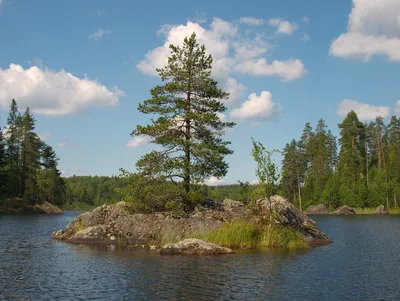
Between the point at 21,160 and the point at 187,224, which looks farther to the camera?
the point at 21,160

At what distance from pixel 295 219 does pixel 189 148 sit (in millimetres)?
11462

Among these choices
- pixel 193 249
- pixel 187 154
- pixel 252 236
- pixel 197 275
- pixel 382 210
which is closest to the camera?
pixel 197 275

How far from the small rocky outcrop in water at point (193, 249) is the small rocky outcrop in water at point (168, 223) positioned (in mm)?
4089

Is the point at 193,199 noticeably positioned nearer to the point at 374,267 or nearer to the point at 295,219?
the point at 295,219

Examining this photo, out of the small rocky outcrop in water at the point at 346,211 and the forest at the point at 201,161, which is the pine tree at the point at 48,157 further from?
the small rocky outcrop in water at the point at 346,211

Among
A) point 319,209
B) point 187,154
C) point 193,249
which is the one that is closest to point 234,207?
point 187,154

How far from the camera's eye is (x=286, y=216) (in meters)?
33.3

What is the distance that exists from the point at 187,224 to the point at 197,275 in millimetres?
13830

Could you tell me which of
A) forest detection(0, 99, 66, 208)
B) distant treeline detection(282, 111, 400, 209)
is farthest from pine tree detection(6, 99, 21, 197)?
distant treeline detection(282, 111, 400, 209)

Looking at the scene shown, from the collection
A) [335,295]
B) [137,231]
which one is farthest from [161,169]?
[335,295]

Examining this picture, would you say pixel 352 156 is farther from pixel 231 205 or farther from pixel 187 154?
pixel 187 154

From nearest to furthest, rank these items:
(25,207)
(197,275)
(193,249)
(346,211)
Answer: (197,275) → (193,249) → (25,207) → (346,211)

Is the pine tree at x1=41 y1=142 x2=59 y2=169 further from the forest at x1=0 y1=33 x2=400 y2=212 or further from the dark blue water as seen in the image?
the dark blue water

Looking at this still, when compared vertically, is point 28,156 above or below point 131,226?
above
